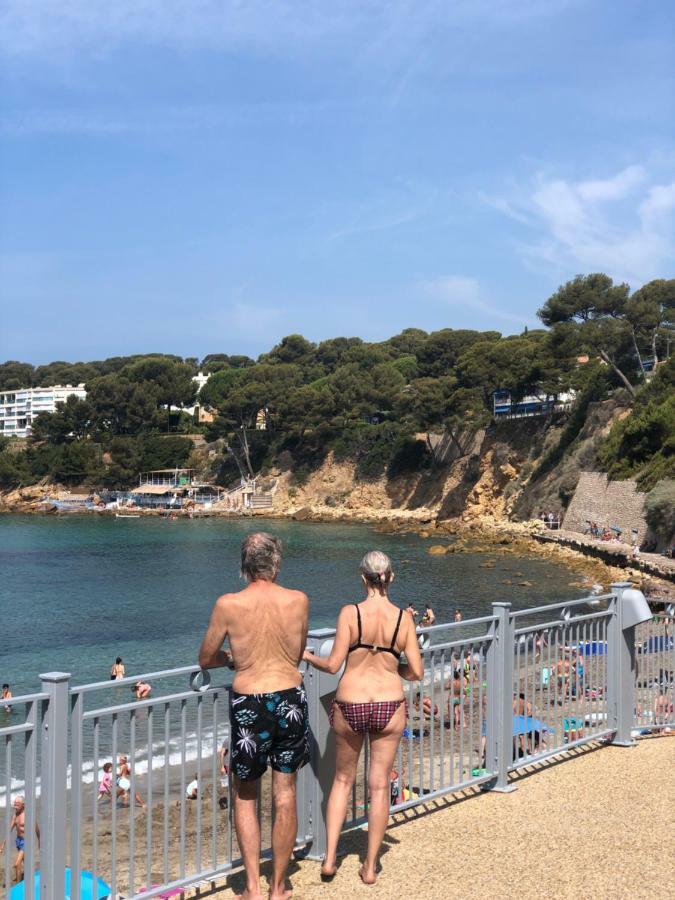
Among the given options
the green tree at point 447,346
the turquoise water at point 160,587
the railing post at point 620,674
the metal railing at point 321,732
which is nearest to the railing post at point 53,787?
the metal railing at point 321,732

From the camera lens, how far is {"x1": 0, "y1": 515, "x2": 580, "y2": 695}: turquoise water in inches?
929

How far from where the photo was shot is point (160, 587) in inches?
1449

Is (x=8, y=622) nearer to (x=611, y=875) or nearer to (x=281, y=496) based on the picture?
(x=611, y=875)

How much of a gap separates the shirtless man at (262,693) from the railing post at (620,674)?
3491 millimetres

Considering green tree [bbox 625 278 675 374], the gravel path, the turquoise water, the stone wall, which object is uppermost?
green tree [bbox 625 278 675 374]

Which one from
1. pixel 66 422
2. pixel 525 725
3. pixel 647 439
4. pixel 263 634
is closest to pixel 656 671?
pixel 525 725

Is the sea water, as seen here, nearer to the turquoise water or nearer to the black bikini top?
the turquoise water

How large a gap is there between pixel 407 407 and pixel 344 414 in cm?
704

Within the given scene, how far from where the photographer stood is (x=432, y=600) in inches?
1195

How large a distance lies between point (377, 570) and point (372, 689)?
0.57 m

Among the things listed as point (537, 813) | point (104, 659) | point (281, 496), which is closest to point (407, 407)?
point (281, 496)

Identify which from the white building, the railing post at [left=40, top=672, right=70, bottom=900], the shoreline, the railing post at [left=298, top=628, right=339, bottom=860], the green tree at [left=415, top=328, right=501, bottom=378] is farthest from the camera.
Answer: the white building

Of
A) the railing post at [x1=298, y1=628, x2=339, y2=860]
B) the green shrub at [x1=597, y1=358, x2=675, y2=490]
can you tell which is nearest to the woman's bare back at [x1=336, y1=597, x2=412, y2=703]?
the railing post at [x1=298, y1=628, x2=339, y2=860]

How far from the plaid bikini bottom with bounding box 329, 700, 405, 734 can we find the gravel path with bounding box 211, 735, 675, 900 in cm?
74
